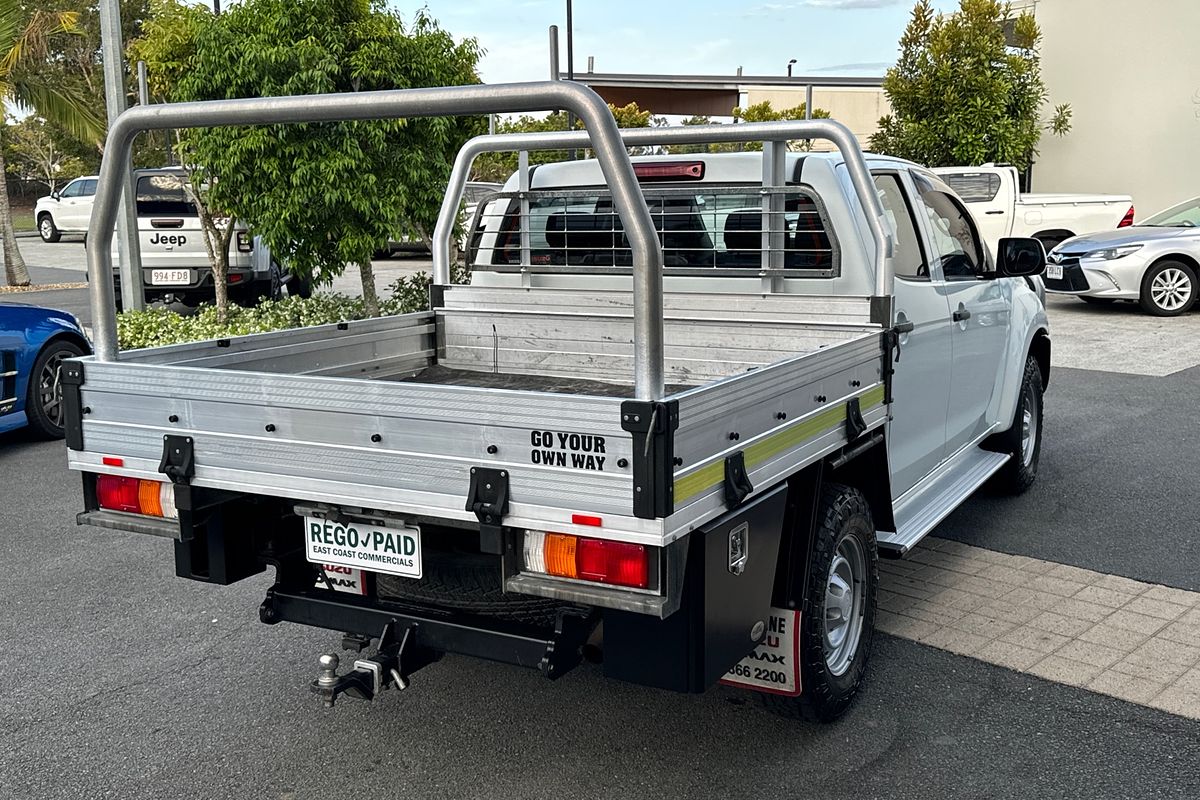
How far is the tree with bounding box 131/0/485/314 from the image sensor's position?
32.1 feet

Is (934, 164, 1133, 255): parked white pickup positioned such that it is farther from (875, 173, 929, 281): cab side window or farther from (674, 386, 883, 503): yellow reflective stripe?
(674, 386, 883, 503): yellow reflective stripe

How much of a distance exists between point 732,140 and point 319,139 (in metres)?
5.97

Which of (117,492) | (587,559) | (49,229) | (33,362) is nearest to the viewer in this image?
(587,559)

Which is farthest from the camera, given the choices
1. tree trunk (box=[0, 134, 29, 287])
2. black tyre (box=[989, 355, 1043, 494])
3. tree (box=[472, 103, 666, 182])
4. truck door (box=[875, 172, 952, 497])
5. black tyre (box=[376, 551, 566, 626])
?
tree (box=[472, 103, 666, 182])

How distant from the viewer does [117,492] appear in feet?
12.0

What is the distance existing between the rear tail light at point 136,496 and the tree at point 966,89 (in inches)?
757

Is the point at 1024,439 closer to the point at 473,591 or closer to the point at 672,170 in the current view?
Answer: the point at 672,170

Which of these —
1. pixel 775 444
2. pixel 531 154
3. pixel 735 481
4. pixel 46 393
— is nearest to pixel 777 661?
pixel 775 444

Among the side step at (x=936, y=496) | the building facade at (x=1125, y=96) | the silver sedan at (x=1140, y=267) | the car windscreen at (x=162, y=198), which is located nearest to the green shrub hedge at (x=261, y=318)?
the car windscreen at (x=162, y=198)

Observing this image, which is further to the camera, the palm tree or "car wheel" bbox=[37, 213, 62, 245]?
"car wheel" bbox=[37, 213, 62, 245]

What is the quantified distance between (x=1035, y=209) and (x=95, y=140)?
52.6 ft

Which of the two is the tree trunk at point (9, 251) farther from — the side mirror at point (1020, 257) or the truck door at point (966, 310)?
the side mirror at point (1020, 257)

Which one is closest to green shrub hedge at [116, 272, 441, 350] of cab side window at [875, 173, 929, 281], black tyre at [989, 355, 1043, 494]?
black tyre at [989, 355, 1043, 494]

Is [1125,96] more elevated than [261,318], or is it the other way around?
[1125,96]
